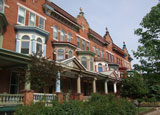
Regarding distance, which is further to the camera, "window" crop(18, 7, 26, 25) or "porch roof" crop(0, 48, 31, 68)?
"window" crop(18, 7, 26, 25)

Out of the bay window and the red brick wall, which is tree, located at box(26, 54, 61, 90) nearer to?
the red brick wall

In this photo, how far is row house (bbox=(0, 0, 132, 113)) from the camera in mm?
14745

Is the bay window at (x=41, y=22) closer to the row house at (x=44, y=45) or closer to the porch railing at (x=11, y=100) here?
the row house at (x=44, y=45)

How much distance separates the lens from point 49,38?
21766mm

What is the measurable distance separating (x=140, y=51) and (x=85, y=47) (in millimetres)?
14047

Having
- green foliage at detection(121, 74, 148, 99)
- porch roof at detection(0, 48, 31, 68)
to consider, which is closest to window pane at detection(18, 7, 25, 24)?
porch roof at detection(0, 48, 31, 68)

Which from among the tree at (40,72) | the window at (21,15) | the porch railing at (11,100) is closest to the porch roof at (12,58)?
the tree at (40,72)

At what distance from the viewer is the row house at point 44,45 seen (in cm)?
1474

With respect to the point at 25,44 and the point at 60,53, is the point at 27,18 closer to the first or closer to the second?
the point at 25,44

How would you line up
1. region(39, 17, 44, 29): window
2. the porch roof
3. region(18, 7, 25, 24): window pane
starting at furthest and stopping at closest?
1. region(39, 17, 44, 29): window
2. region(18, 7, 25, 24): window pane
3. the porch roof

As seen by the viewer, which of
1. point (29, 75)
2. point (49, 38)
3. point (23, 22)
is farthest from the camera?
point (49, 38)

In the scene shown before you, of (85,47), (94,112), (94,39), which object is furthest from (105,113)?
(94,39)

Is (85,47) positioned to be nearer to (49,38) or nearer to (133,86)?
(49,38)

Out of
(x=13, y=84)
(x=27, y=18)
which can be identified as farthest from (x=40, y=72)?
(x=27, y=18)
